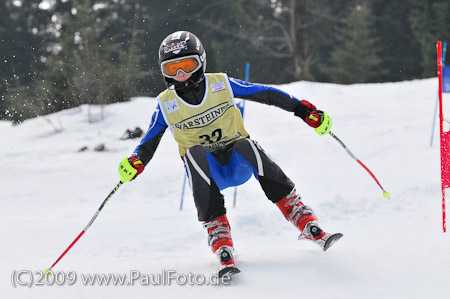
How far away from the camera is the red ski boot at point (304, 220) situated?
2859 mm

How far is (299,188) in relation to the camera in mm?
5914

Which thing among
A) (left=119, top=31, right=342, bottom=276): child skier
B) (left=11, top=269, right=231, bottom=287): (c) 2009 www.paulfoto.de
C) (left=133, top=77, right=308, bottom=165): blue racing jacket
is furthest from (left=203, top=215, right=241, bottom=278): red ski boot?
(left=133, top=77, right=308, bottom=165): blue racing jacket

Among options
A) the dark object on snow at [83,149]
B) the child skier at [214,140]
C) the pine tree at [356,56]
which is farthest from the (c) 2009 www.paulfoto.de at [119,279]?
the pine tree at [356,56]

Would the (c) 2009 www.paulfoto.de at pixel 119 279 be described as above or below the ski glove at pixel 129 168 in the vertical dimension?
below

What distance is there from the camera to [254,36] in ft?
74.5

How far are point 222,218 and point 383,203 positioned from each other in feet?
8.12

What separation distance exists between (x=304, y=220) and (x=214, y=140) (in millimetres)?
767

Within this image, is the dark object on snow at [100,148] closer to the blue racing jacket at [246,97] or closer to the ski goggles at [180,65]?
the blue racing jacket at [246,97]

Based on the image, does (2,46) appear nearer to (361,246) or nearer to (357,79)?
(357,79)

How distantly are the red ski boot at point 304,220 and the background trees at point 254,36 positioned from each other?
13.2 metres

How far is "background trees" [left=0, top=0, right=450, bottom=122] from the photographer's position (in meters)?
18.8

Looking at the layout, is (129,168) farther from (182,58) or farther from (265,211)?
(265,211)

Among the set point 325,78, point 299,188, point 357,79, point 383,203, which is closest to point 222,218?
point 383,203

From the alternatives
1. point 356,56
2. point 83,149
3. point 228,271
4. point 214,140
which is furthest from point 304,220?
point 356,56
